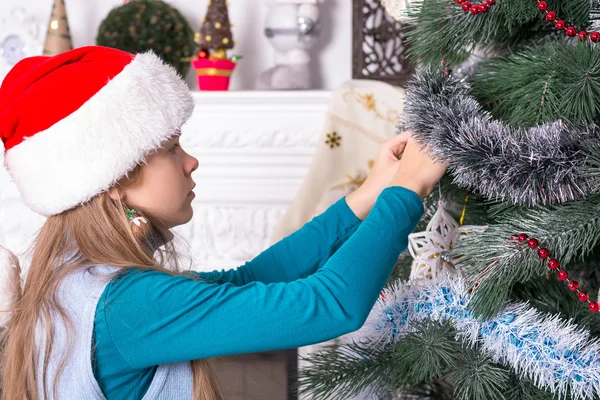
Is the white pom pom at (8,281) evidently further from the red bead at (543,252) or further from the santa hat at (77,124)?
the red bead at (543,252)

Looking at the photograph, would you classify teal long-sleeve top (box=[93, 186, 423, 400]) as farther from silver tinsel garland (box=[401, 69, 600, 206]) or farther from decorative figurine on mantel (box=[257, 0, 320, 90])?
decorative figurine on mantel (box=[257, 0, 320, 90])

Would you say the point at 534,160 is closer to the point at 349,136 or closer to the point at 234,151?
the point at 349,136

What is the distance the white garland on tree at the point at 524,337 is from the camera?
806 millimetres

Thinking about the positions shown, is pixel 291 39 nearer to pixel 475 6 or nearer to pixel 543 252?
pixel 475 6

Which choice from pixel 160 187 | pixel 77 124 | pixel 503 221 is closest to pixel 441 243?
pixel 503 221

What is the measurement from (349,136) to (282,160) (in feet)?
0.97

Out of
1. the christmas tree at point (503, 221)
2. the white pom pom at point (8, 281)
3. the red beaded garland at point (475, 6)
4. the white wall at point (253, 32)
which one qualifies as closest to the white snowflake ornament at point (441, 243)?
the christmas tree at point (503, 221)

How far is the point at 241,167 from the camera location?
2121mm

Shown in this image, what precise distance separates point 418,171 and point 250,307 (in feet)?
0.85

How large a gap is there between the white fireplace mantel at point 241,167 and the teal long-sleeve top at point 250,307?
1.17 meters

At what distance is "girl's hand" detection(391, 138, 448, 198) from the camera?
34.0 inches

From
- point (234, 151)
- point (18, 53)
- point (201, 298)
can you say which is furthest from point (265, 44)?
point (201, 298)

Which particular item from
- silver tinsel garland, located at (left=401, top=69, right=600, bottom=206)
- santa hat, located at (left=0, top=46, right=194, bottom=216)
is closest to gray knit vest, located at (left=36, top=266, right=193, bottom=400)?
santa hat, located at (left=0, top=46, right=194, bottom=216)

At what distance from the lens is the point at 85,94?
3.05 ft
